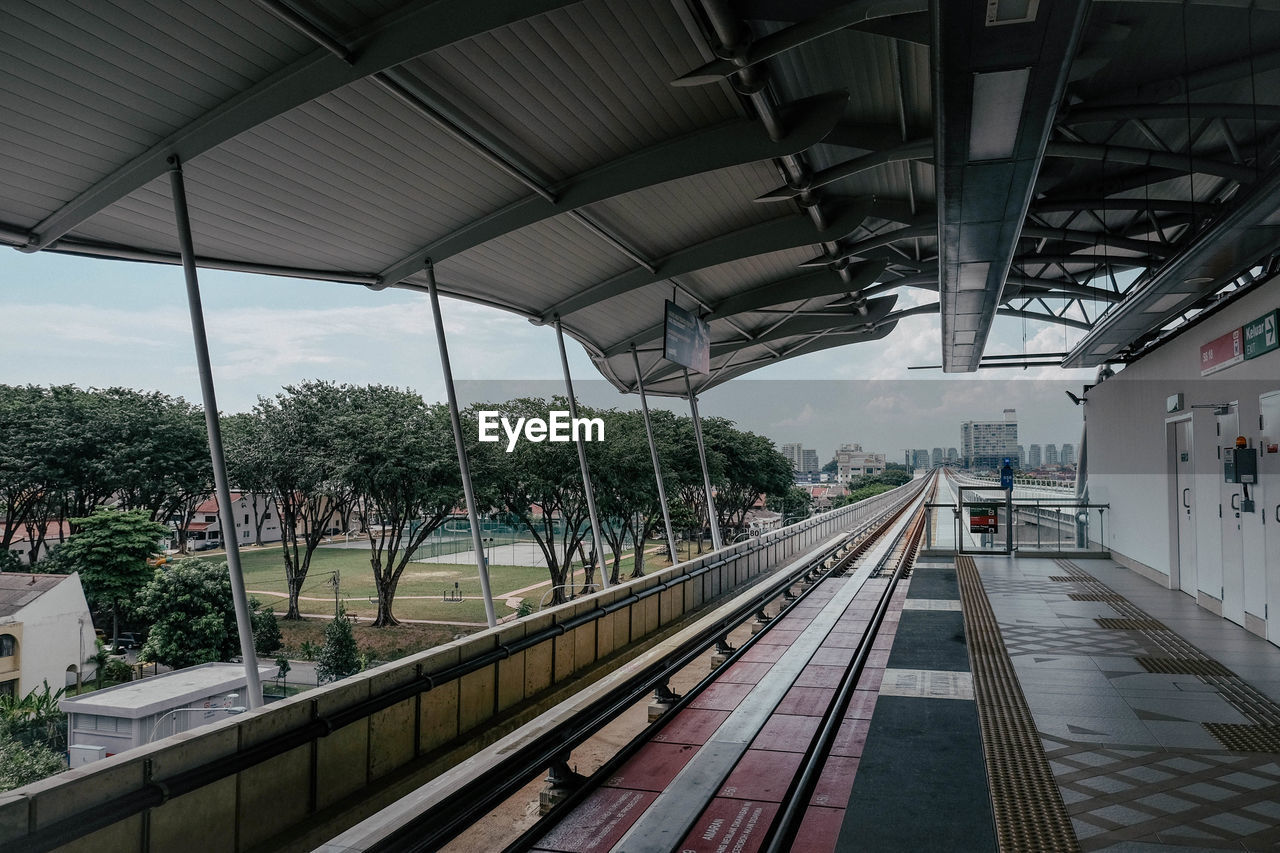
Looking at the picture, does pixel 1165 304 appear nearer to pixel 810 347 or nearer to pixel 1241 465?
pixel 1241 465

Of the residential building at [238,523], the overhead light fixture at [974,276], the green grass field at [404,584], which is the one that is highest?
the overhead light fixture at [974,276]

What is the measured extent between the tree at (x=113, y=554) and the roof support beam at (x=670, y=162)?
2390 cm

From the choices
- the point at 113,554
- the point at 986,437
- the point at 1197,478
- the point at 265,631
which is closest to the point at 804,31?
the point at 1197,478

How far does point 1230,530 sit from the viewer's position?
29.7 feet

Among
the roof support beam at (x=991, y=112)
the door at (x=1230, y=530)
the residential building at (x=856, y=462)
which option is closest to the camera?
the roof support beam at (x=991, y=112)

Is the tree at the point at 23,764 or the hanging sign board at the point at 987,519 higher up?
the hanging sign board at the point at 987,519

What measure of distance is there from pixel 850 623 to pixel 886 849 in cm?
721

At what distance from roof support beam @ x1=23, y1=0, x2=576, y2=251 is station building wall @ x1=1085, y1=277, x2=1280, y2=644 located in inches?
309

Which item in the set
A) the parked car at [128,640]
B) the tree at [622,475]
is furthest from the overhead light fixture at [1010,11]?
the parked car at [128,640]

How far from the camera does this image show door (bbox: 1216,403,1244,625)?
879 cm

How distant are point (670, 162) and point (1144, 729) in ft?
22.6

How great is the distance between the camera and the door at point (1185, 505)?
10773 mm

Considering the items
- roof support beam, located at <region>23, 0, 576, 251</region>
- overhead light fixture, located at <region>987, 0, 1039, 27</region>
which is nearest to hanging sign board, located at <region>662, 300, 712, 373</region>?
roof support beam, located at <region>23, 0, 576, 251</region>

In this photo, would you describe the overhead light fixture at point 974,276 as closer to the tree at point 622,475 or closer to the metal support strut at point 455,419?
the metal support strut at point 455,419
